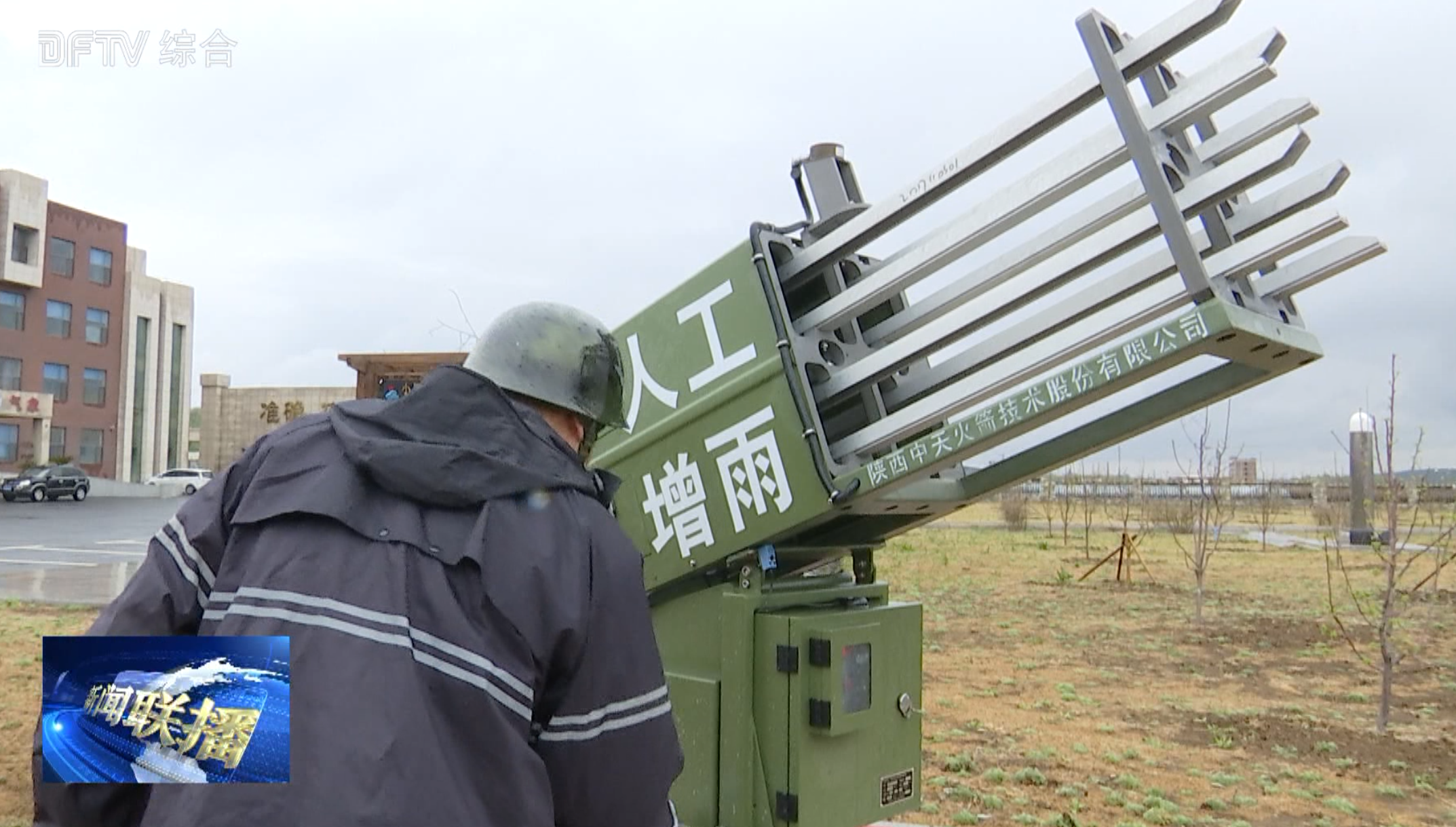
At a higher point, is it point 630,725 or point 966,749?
point 630,725

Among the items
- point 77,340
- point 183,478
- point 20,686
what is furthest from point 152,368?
point 20,686

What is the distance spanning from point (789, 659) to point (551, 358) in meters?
1.71

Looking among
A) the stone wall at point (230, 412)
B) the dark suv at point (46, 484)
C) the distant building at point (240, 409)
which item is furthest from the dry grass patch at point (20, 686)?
the dark suv at point (46, 484)

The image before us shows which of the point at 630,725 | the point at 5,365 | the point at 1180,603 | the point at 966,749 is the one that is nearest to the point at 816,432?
the point at 630,725

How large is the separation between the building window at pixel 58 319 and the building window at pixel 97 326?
83 centimetres

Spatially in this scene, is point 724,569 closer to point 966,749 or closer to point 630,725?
point 630,725

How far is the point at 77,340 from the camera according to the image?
40500 mm

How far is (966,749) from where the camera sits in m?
6.57

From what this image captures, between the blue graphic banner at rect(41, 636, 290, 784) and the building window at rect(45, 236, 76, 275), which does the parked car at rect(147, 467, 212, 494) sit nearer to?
the building window at rect(45, 236, 76, 275)

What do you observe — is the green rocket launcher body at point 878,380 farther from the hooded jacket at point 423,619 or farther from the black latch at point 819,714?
the hooded jacket at point 423,619

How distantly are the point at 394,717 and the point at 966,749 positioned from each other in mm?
5869

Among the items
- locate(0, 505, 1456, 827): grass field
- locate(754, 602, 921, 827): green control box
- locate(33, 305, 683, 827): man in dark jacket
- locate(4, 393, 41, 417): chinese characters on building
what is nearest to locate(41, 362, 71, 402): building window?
locate(4, 393, 41, 417): chinese characters on building

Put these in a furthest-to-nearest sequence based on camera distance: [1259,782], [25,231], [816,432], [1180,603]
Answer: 1. [25,231]
2. [1180,603]
3. [1259,782]
4. [816,432]

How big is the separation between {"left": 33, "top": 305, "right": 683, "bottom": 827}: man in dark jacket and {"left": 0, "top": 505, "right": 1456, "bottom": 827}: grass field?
414 centimetres
